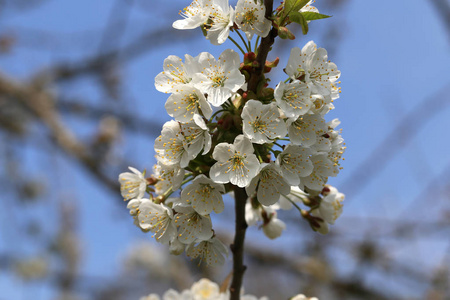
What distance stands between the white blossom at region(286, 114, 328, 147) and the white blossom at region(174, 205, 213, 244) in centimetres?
32

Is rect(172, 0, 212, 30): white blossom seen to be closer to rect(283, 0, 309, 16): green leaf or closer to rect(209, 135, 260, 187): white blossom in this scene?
rect(283, 0, 309, 16): green leaf

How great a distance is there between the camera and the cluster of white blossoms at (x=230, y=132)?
0.99 metres

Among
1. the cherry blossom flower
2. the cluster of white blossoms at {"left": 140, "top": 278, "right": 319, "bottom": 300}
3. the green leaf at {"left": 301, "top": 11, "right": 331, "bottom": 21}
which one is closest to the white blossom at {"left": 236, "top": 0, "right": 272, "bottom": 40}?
the green leaf at {"left": 301, "top": 11, "right": 331, "bottom": 21}

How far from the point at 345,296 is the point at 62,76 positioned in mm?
4377

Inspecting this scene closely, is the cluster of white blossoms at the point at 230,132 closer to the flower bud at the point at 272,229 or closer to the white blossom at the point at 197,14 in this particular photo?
the white blossom at the point at 197,14

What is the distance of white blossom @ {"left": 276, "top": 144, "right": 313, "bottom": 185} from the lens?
3.34 feet

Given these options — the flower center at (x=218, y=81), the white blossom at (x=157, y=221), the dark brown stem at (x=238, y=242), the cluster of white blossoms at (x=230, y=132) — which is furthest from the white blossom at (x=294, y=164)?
the white blossom at (x=157, y=221)

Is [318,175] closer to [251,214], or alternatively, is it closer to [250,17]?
[251,214]

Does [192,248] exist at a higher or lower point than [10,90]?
lower

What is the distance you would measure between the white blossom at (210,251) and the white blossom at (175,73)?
45 cm

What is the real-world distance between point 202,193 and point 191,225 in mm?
103

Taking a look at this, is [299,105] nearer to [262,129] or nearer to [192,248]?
Result: [262,129]

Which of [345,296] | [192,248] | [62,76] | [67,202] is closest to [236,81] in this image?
[192,248]

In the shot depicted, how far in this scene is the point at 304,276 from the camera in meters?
3.89
